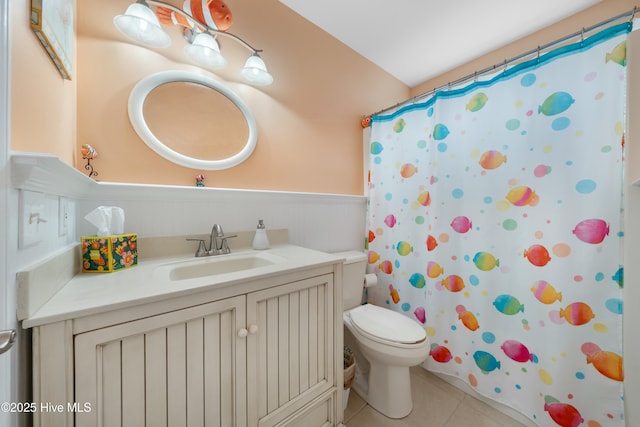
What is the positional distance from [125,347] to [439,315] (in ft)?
5.20

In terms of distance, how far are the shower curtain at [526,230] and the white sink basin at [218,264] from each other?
101 cm

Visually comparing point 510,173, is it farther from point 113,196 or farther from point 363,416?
point 113,196

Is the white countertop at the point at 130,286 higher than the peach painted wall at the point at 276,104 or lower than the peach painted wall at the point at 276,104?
lower

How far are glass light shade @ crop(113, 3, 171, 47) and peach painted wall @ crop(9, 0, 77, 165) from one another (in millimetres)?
398

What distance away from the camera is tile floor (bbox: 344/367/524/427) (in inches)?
47.4

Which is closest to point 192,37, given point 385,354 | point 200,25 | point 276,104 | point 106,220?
point 200,25

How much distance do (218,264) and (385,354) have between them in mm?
953

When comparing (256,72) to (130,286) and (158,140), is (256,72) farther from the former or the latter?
(130,286)

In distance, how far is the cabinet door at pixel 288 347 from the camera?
816mm

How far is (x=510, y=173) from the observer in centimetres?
121

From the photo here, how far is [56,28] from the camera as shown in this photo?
0.70 meters

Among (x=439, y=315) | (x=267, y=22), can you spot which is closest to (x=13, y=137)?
(x=267, y=22)

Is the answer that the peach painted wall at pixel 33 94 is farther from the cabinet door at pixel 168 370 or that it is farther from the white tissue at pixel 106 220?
the cabinet door at pixel 168 370

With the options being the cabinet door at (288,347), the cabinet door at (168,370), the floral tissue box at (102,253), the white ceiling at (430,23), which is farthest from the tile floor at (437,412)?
the white ceiling at (430,23)
